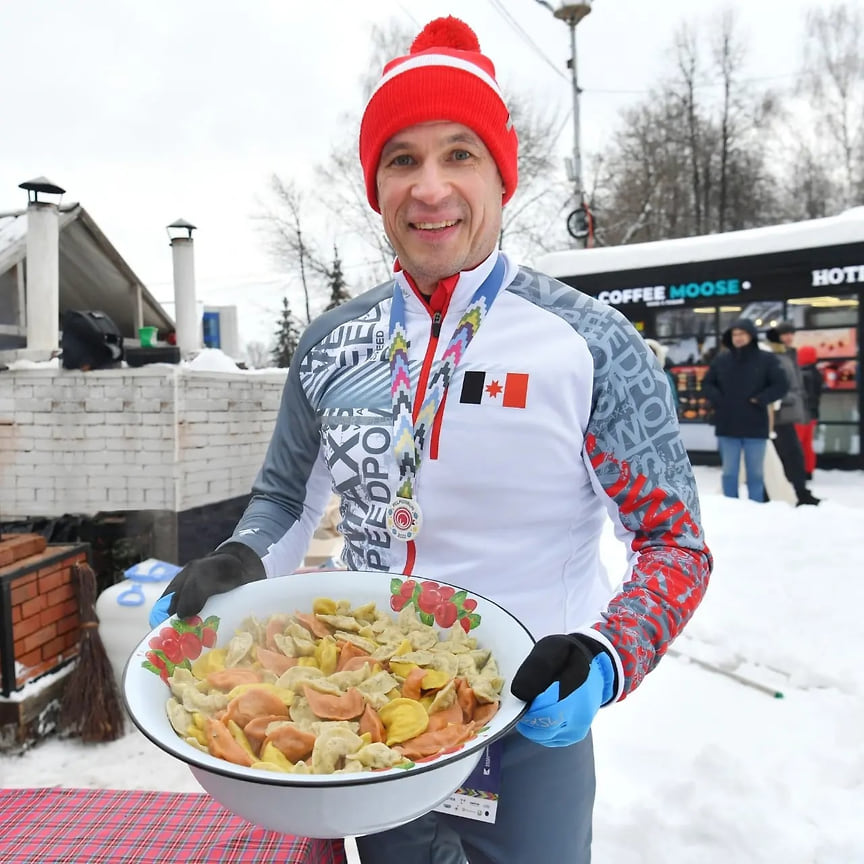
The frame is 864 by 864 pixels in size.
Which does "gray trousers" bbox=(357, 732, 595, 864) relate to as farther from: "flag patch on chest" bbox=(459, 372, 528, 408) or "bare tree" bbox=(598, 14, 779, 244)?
"bare tree" bbox=(598, 14, 779, 244)

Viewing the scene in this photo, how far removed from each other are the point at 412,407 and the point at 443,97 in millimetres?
627

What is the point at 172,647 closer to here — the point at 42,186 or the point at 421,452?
the point at 421,452

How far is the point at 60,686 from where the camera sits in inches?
154

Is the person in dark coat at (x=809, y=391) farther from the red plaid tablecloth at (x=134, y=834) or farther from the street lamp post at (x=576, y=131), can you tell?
the red plaid tablecloth at (x=134, y=834)

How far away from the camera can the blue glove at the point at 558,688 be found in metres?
1.01

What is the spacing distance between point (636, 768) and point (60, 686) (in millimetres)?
2998

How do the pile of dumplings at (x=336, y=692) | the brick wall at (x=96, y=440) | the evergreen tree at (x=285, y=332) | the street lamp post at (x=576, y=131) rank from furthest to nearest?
the evergreen tree at (x=285, y=332), the street lamp post at (x=576, y=131), the brick wall at (x=96, y=440), the pile of dumplings at (x=336, y=692)

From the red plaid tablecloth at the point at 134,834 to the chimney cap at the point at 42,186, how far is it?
501 cm

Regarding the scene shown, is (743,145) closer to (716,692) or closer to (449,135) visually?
(716,692)

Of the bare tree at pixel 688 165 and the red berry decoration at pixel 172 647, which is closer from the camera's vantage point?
the red berry decoration at pixel 172 647

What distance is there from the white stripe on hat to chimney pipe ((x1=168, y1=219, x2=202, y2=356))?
6428 millimetres

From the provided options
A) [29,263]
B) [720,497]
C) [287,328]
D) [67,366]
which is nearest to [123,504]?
[67,366]

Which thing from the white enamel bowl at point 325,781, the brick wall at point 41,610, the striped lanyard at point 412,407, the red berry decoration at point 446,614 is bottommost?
the brick wall at point 41,610

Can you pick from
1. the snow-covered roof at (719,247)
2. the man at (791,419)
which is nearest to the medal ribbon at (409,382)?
the man at (791,419)
